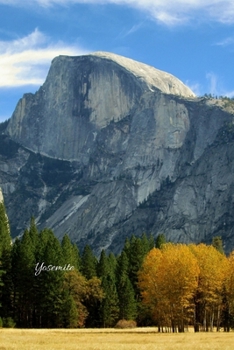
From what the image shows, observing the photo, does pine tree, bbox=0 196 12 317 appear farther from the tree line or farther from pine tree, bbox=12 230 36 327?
pine tree, bbox=12 230 36 327

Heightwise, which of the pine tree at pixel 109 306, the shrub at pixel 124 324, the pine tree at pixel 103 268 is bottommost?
the shrub at pixel 124 324

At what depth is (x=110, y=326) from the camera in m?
92.6

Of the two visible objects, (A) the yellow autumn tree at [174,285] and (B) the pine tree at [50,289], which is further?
(B) the pine tree at [50,289]

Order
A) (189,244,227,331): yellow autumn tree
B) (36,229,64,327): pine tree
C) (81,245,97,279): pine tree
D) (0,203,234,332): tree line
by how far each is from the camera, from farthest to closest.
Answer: (81,245,97,279): pine tree
(36,229,64,327): pine tree
(189,244,227,331): yellow autumn tree
(0,203,234,332): tree line

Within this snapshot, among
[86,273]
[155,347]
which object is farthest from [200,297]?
[155,347]

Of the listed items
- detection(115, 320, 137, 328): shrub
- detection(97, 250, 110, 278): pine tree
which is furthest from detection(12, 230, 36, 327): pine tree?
detection(97, 250, 110, 278): pine tree

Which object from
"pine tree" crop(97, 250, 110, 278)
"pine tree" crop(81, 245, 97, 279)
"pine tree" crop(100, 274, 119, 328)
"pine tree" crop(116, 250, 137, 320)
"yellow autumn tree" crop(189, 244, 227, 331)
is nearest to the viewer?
"yellow autumn tree" crop(189, 244, 227, 331)

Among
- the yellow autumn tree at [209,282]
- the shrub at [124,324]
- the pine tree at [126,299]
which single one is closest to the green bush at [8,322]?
the shrub at [124,324]

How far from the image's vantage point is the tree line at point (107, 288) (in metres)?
77.1

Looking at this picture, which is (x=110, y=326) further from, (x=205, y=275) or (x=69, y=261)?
(x=205, y=275)

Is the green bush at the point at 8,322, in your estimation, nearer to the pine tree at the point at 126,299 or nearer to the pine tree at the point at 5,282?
the pine tree at the point at 5,282

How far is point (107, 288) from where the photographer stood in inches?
3674

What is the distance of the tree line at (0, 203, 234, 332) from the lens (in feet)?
253

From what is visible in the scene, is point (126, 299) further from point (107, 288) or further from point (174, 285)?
point (174, 285)
